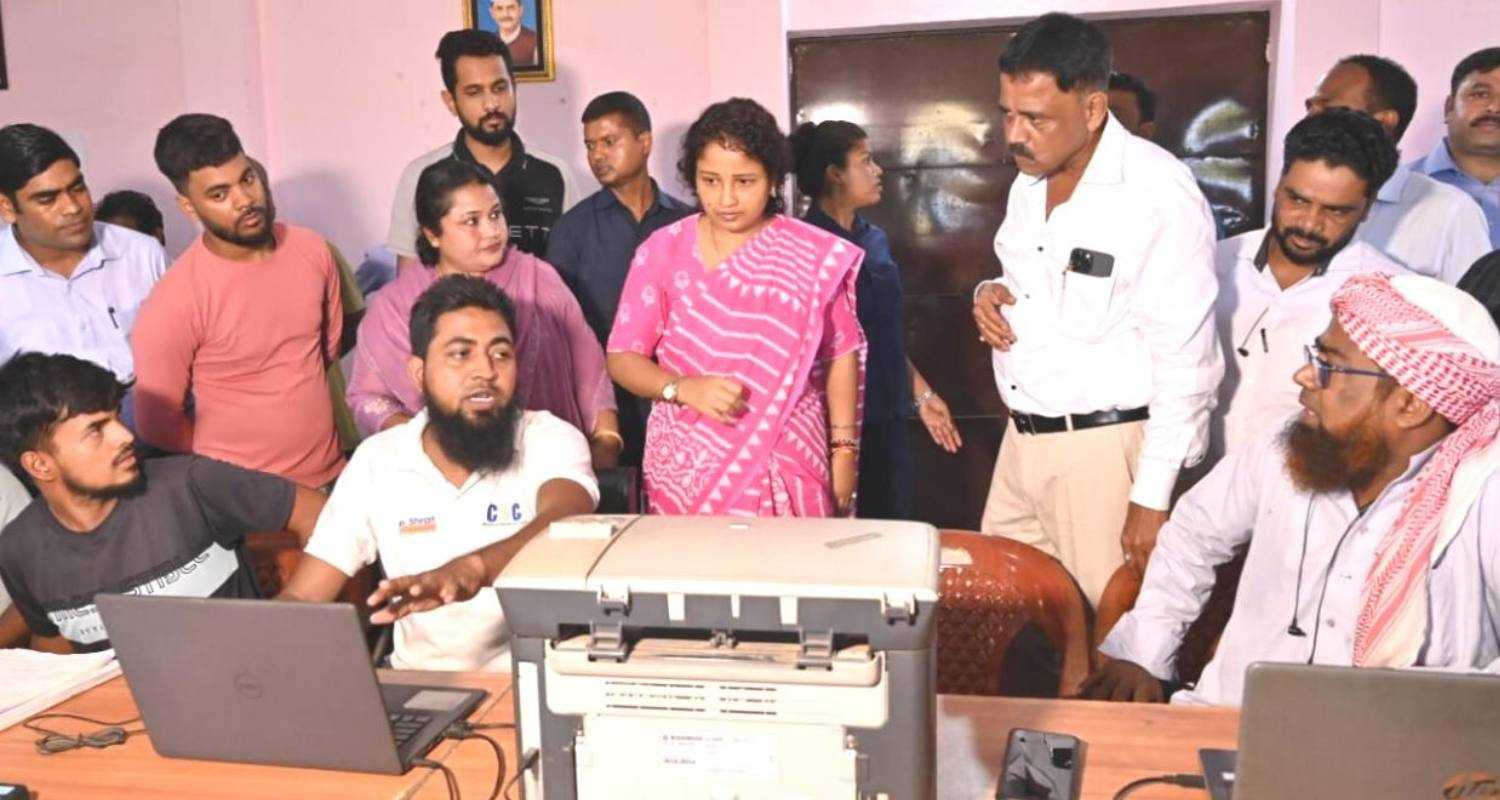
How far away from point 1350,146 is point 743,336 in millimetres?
1210

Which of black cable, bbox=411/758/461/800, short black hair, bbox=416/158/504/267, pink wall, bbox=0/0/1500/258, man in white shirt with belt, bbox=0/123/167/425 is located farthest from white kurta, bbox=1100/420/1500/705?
pink wall, bbox=0/0/1500/258

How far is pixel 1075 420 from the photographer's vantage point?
259 cm

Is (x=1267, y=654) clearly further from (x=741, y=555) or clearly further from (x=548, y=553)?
(x=548, y=553)

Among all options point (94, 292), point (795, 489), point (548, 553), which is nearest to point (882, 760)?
point (548, 553)

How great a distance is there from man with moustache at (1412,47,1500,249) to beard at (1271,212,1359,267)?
1.21 metres

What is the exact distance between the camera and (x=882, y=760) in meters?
1.20

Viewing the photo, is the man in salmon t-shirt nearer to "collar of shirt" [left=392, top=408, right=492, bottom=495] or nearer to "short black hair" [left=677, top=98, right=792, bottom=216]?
"collar of shirt" [left=392, top=408, right=492, bottom=495]

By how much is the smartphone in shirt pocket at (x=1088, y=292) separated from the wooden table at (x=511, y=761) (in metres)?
0.98

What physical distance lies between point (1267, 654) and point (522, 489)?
4.14 feet

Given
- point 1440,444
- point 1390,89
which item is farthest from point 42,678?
point 1390,89

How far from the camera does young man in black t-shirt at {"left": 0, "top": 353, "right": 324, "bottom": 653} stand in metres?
2.33

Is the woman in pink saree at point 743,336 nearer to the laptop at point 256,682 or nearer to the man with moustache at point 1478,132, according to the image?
the laptop at point 256,682

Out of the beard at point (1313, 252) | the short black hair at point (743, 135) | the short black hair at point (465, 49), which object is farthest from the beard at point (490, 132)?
the beard at point (1313, 252)

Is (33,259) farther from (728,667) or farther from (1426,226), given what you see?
(1426,226)
